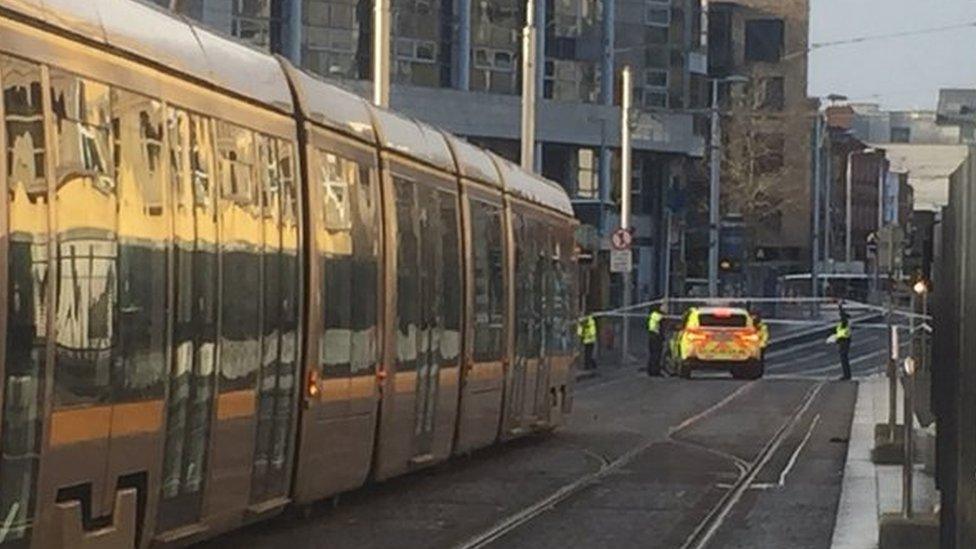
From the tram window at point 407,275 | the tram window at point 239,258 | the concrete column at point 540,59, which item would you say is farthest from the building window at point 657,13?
the tram window at point 239,258

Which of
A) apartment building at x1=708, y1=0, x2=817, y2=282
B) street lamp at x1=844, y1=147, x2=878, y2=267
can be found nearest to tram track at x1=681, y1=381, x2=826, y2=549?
apartment building at x1=708, y1=0, x2=817, y2=282

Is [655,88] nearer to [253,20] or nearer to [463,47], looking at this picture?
[463,47]

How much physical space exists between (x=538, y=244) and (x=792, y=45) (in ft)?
309

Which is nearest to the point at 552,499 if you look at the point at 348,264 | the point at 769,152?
the point at 348,264

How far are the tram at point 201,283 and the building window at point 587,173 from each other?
2489 inches

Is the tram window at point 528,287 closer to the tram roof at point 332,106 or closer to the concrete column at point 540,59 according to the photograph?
the tram roof at point 332,106

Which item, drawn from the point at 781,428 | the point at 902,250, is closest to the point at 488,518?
the point at 902,250

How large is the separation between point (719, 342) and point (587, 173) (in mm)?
31741

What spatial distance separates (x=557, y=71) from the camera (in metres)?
82.2

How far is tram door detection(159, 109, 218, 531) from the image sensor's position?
1166 cm

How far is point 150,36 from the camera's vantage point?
38.0 feet

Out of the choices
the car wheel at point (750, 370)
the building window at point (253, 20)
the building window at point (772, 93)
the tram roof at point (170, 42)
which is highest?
the building window at point (772, 93)

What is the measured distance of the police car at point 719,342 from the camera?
53.3m

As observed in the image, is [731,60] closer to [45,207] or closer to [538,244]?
[538,244]
